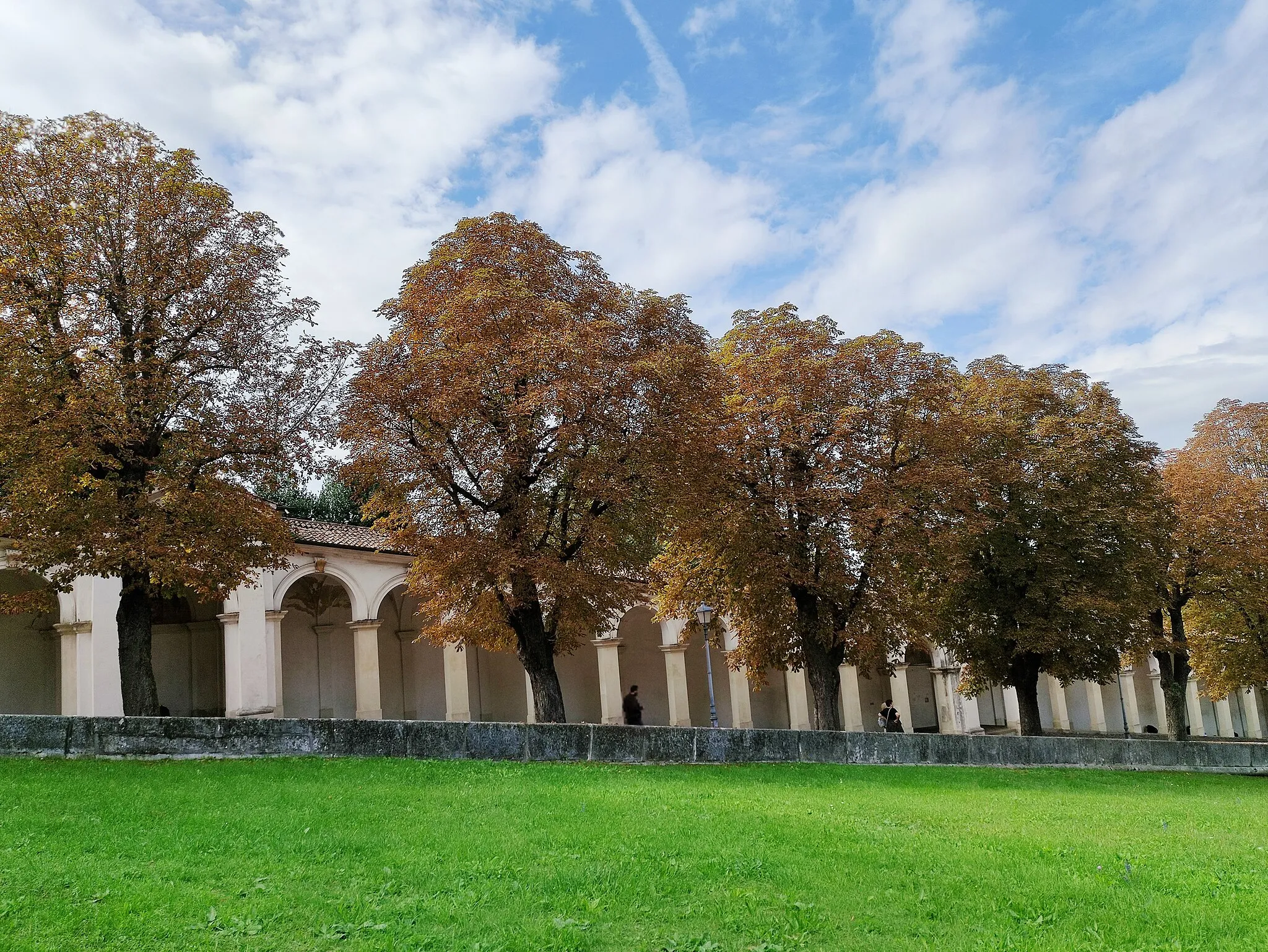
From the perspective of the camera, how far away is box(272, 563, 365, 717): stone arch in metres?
30.2

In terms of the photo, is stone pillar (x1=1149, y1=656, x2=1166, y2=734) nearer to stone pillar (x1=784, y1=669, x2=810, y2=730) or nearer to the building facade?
the building facade

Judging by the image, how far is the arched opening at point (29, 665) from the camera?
2609 cm

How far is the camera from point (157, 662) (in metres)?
28.9

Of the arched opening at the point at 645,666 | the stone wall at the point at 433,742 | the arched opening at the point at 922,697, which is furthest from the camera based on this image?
the arched opening at the point at 922,697

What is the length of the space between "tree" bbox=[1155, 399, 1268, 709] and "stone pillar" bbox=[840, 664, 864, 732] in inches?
371

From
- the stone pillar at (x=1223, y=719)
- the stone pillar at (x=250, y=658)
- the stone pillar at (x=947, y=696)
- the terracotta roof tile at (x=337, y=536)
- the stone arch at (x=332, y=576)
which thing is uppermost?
the terracotta roof tile at (x=337, y=536)

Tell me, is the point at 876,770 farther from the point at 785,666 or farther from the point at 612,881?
the point at 612,881

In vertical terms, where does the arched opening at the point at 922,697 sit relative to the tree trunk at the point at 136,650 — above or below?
below

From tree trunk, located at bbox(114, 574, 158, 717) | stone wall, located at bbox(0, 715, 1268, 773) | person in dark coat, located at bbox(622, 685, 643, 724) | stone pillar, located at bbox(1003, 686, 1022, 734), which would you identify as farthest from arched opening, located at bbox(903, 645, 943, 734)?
tree trunk, located at bbox(114, 574, 158, 717)

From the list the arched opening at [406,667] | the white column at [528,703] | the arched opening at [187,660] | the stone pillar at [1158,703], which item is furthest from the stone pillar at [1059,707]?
the arched opening at [187,660]

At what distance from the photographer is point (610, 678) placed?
29.3 metres

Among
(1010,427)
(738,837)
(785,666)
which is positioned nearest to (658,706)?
(785,666)

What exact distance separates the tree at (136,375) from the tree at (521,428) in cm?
169

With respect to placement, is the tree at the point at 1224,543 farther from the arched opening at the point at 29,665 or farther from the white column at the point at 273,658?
the arched opening at the point at 29,665
